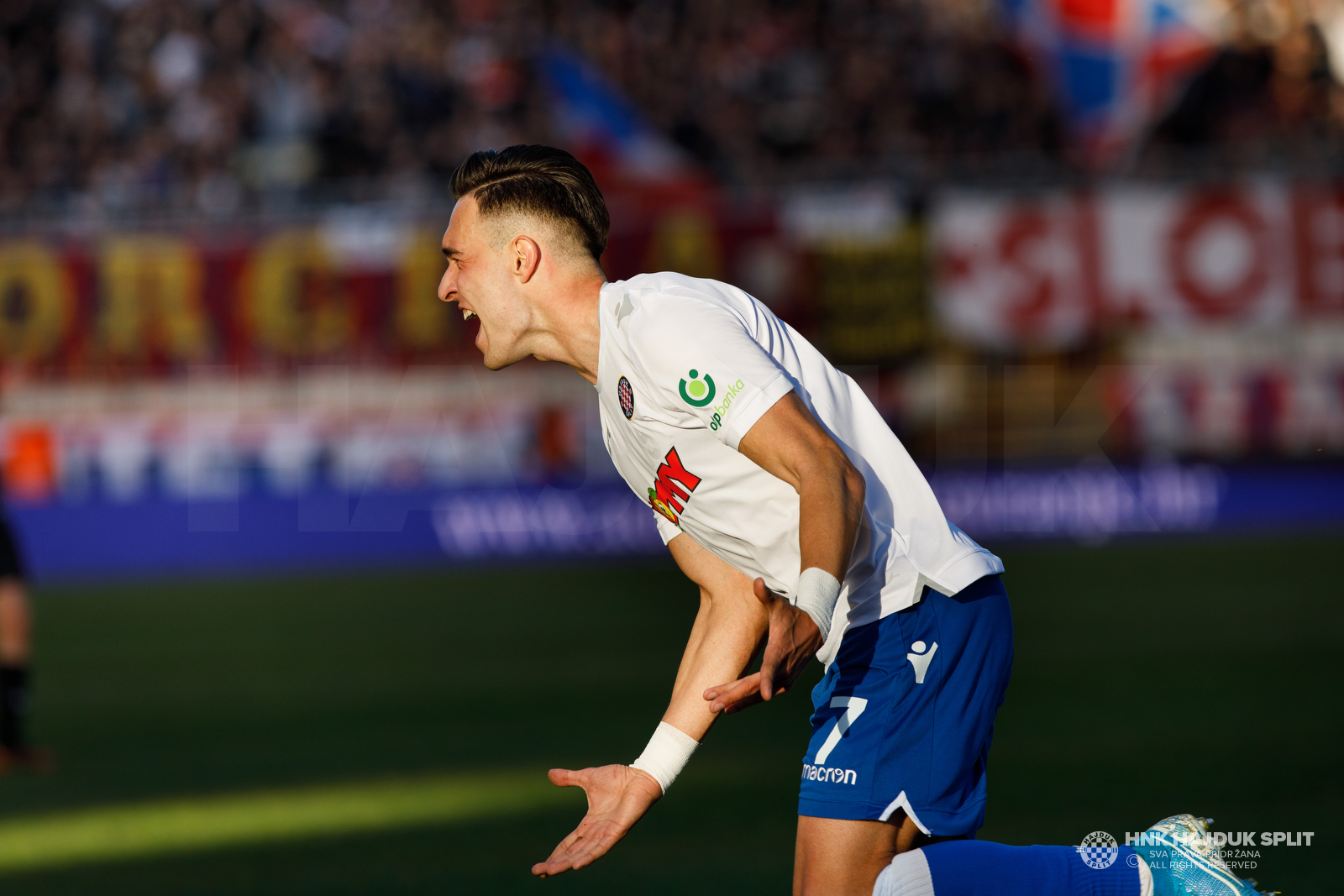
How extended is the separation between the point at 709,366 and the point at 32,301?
15872 mm

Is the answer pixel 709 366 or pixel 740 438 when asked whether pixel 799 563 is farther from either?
pixel 709 366

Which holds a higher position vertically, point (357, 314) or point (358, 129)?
point (358, 129)

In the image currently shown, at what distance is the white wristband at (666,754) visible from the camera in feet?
12.3

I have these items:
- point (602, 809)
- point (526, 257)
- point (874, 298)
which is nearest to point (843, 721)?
point (602, 809)

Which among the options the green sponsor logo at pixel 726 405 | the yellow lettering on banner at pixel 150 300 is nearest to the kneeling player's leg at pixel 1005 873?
the green sponsor logo at pixel 726 405

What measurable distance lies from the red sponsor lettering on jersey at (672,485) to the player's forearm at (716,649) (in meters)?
0.26

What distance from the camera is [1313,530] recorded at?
1773cm

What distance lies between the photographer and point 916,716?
3764mm

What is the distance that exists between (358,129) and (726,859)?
47.0 feet

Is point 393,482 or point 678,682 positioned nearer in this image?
point 678,682

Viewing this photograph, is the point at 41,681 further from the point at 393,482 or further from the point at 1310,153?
the point at 1310,153

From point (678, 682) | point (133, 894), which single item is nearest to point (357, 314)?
point (133, 894)

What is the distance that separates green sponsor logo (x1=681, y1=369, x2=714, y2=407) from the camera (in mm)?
3336

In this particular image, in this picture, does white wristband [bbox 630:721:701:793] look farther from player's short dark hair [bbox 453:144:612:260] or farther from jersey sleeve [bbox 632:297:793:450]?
player's short dark hair [bbox 453:144:612:260]
